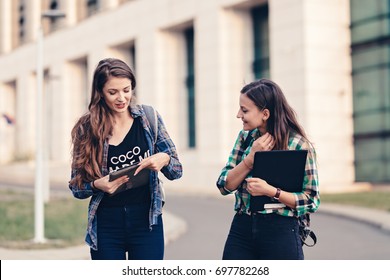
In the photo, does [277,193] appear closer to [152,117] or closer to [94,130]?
[152,117]

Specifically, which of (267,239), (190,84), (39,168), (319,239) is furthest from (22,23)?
(267,239)

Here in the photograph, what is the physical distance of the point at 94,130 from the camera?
3736mm

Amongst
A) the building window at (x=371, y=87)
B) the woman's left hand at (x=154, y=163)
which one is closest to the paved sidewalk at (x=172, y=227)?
the woman's left hand at (x=154, y=163)

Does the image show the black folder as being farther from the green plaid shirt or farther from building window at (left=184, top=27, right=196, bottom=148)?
building window at (left=184, top=27, right=196, bottom=148)

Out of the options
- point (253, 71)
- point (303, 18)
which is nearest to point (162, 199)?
point (303, 18)

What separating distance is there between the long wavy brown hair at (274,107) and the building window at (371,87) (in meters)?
25.4

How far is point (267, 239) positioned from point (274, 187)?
289 mm

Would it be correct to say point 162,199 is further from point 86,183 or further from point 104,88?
point 104,88

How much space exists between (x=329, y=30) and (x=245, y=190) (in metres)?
26.7

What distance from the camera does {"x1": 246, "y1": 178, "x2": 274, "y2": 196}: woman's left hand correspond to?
3467 mm

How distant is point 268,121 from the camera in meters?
3.65

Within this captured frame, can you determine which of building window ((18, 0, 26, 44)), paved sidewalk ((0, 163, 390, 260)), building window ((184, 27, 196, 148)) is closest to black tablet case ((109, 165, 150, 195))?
paved sidewalk ((0, 163, 390, 260))

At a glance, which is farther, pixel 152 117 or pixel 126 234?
pixel 152 117
